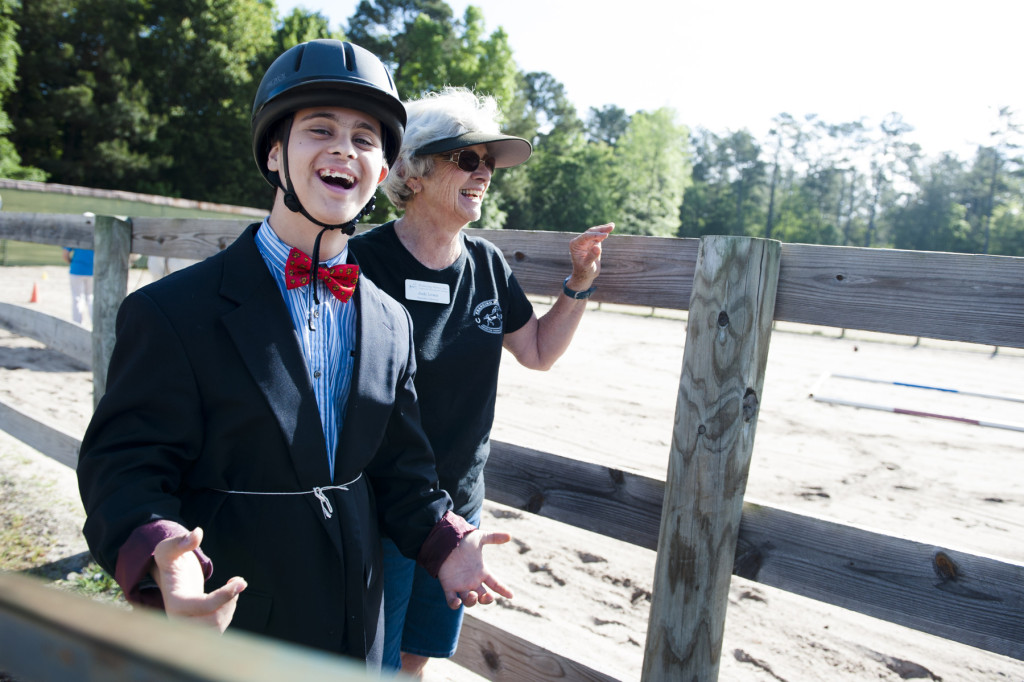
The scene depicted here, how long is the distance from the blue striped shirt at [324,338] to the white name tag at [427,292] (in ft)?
1.61

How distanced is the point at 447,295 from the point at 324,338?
0.64m

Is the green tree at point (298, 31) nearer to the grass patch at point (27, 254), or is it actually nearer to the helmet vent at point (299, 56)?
the grass patch at point (27, 254)

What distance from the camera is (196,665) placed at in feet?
1.09

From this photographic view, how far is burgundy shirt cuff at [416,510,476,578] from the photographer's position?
166cm

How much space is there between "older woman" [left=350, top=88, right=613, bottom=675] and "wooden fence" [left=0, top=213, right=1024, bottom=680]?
24 centimetres

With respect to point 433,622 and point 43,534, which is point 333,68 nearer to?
point 433,622

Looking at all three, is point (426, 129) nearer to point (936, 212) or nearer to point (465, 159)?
point (465, 159)

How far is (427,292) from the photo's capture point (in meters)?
2.18

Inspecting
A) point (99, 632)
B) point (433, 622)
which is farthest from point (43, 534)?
point (99, 632)

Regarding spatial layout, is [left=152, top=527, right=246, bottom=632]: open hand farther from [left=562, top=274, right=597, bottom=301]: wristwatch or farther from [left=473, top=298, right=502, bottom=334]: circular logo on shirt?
[left=562, top=274, right=597, bottom=301]: wristwatch

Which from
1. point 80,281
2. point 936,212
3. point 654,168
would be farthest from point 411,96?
point 936,212

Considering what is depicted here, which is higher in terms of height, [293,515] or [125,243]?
[125,243]

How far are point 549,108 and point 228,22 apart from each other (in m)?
44.5

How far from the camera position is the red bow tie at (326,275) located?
5.12ft
